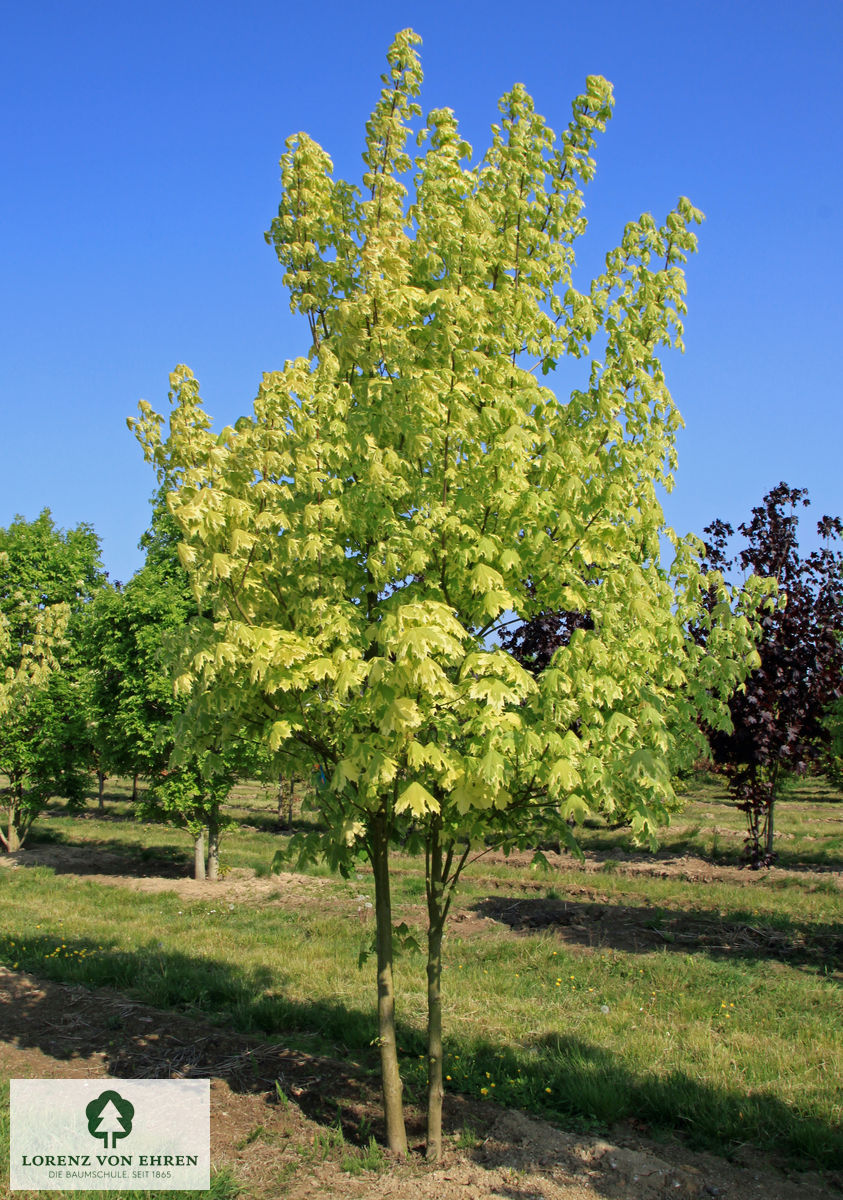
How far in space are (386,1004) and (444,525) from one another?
3615 mm

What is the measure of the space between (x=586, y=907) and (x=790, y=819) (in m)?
19.9

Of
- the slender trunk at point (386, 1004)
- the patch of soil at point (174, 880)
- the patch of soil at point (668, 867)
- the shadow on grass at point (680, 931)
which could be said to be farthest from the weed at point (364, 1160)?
the patch of soil at point (174, 880)

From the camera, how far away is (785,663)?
17.8 m

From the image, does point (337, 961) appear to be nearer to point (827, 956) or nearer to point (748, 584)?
point (827, 956)

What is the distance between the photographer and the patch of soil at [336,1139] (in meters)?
5.16

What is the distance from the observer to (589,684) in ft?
14.8

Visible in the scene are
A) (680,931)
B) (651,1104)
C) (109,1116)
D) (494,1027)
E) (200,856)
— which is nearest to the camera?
(109,1116)

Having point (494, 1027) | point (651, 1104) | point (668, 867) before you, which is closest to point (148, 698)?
point (494, 1027)

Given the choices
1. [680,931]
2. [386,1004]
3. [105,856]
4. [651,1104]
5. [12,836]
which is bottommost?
[105,856]

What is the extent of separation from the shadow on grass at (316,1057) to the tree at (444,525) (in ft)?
4.74

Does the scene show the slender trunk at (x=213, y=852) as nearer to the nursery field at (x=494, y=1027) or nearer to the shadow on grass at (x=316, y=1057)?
the nursery field at (x=494, y=1027)

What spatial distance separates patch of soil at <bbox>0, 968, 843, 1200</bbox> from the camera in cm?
516

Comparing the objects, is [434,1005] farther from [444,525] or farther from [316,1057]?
[444,525]

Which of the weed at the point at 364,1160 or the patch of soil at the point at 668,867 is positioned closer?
the weed at the point at 364,1160
